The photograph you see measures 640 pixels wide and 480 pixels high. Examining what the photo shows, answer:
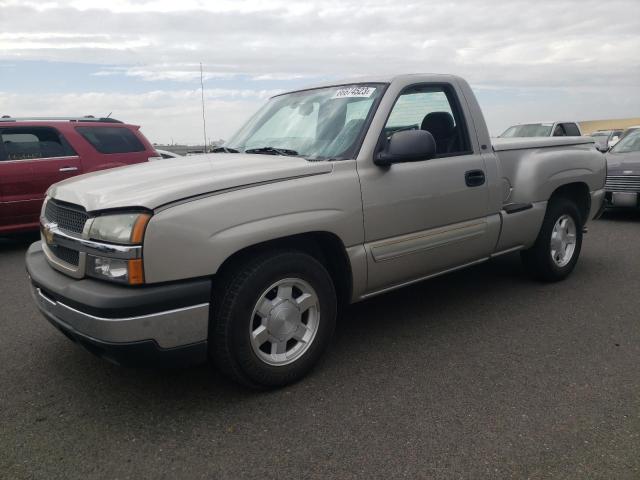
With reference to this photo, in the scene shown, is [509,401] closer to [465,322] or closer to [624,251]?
[465,322]

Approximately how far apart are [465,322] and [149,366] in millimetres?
2441

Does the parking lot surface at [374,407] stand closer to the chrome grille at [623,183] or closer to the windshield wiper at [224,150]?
the windshield wiper at [224,150]

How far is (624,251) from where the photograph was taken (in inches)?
252

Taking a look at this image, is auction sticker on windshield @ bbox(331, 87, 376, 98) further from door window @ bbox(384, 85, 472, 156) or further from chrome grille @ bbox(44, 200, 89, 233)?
chrome grille @ bbox(44, 200, 89, 233)

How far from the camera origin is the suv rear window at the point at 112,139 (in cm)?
783

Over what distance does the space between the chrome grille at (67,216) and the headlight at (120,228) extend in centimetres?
17

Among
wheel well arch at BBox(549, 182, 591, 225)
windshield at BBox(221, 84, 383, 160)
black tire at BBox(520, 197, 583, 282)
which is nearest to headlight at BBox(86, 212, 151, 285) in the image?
windshield at BBox(221, 84, 383, 160)

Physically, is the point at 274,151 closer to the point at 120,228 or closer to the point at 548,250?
the point at 120,228

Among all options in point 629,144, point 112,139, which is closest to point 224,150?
point 112,139

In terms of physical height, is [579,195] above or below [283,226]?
below

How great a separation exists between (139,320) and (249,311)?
0.57 meters

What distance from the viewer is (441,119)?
13.5 ft

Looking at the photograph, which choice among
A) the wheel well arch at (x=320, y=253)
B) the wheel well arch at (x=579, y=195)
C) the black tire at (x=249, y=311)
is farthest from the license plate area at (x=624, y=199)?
the black tire at (x=249, y=311)

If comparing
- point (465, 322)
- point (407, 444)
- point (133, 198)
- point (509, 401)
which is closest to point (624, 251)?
point (465, 322)
